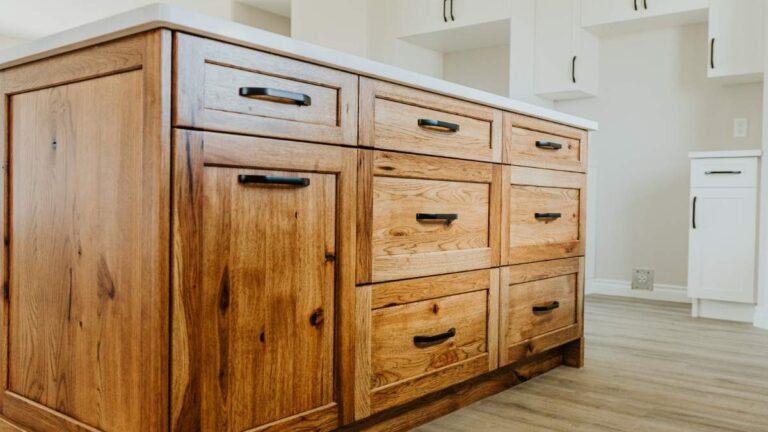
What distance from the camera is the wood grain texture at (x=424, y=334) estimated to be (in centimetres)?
151

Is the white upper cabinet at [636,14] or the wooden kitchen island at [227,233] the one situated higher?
the white upper cabinet at [636,14]

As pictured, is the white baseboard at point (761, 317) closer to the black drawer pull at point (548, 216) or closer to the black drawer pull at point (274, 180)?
the black drawer pull at point (548, 216)

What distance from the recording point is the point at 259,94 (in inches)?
46.9

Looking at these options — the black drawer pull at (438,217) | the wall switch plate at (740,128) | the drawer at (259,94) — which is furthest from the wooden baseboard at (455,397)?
the wall switch plate at (740,128)

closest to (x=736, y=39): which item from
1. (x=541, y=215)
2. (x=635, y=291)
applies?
(x=635, y=291)

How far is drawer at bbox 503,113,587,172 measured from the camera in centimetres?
195

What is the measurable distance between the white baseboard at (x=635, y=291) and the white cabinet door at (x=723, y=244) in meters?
0.51

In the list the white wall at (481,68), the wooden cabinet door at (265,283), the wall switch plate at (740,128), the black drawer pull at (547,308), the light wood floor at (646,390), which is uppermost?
the white wall at (481,68)

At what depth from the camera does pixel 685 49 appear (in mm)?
4082

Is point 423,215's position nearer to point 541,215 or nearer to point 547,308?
→ point 541,215

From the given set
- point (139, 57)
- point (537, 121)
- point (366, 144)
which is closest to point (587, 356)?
point (537, 121)

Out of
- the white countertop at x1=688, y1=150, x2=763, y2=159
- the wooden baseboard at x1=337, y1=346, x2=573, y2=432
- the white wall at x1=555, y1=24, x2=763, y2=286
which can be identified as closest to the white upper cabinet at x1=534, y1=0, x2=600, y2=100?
the white wall at x1=555, y1=24, x2=763, y2=286

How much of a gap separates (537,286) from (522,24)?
267 centimetres

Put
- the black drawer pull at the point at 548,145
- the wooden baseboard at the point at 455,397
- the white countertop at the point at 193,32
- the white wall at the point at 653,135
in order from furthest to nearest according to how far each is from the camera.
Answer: the white wall at the point at 653,135 < the black drawer pull at the point at 548,145 < the wooden baseboard at the point at 455,397 < the white countertop at the point at 193,32
